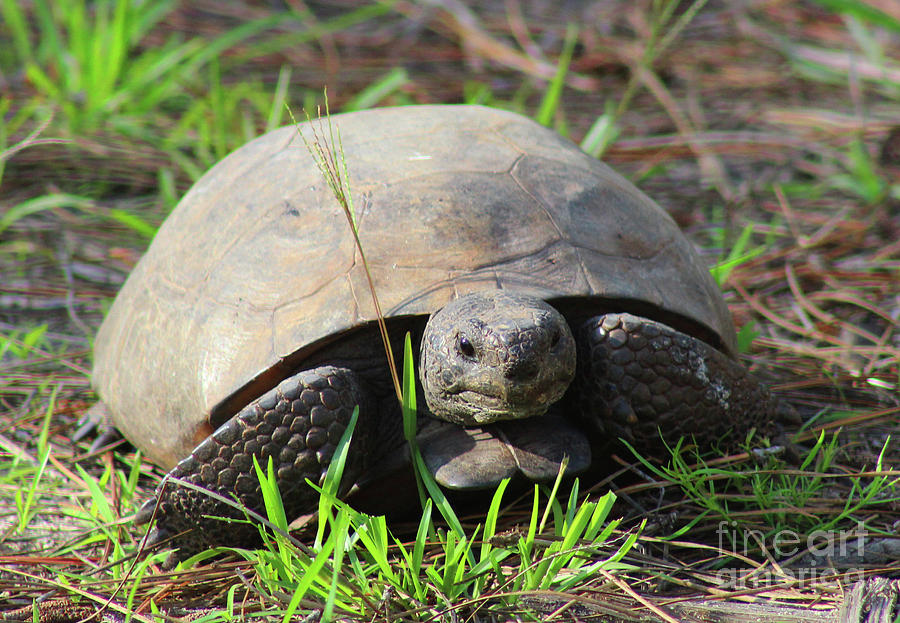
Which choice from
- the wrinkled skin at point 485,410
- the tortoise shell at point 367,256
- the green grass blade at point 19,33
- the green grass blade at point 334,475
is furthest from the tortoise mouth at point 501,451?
the green grass blade at point 19,33

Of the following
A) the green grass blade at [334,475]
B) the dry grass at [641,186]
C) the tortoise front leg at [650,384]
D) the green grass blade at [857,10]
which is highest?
the green grass blade at [857,10]

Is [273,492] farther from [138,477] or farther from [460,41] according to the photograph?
[460,41]

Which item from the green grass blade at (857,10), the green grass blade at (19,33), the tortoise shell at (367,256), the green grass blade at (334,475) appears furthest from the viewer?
the green grass blade at (19,33)

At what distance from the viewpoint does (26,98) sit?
5219mm

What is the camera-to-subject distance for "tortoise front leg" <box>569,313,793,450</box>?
7.21 ft

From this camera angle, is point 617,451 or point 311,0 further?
point 311,0

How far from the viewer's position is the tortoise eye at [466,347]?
6.63 ft

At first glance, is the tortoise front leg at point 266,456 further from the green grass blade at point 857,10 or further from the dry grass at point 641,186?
the green grass blade at point 857,10

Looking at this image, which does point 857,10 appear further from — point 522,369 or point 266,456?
point 266,456

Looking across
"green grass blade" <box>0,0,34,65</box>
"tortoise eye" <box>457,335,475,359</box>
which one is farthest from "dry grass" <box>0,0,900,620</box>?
"tortoise eye" <box>457,335,475,359</box>

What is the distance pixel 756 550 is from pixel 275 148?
5.52ft

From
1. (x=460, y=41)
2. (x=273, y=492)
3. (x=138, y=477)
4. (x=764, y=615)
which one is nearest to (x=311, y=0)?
(x=460, y=41)

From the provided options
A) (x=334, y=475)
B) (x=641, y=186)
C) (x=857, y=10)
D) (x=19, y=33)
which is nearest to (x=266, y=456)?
(x=334, y=475)

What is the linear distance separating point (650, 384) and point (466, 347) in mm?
481
